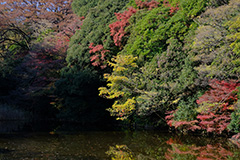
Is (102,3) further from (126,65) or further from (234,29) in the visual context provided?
(234,29)

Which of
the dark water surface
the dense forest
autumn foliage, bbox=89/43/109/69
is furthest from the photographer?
autumn foliage, bbox=89/43/109/69

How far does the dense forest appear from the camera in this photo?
363 inches

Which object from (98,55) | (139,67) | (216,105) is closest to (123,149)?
(216,105)

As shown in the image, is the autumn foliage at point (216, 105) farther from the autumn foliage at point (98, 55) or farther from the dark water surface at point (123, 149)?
the autumn foliage at point (98, 55)

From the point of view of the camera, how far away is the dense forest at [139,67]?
921cm

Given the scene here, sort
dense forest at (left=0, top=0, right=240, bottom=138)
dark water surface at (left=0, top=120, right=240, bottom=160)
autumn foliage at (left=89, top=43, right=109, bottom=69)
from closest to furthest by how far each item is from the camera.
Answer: dark water surface at (left=0, top=120, right=240, bottom=160), dense forest at (left=0, top=0, right=240, bottom=138), autumn foliage at (left=89, top=43, right=109, bottom=69)

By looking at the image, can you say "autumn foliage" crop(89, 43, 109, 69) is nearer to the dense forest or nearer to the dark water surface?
the dense forest

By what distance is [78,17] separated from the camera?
19922 millimetres

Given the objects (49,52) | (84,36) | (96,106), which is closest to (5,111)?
(49,52)

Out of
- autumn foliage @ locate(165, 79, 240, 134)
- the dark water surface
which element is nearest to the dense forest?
autumn foliage @ locate(165, 79, 240, 134)

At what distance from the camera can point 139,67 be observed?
1237 centimetres

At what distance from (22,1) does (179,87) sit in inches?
721

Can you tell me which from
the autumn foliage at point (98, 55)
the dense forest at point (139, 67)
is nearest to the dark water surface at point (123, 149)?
the dense forest at point (139, 67)

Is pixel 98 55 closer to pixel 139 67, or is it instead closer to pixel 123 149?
pixel 139 67
